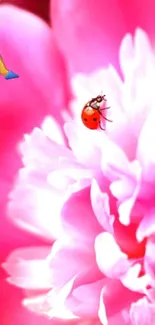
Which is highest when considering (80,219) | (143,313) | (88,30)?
(88,30)

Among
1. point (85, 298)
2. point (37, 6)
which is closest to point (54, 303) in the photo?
point (85, 298)

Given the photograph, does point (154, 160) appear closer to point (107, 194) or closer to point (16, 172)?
point (107, 194)

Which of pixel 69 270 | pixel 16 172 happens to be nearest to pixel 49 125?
pixel 16 172

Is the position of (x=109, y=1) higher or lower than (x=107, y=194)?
higher

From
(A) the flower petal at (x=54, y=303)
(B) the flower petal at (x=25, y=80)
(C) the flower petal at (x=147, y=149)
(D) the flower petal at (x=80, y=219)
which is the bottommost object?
(A) the flower petal at (x=54, y=303)

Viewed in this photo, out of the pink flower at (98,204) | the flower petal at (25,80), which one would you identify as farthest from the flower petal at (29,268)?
the flower petal at (25,80)

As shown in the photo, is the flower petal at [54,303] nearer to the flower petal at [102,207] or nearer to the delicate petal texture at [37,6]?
the flower petal at [102,207]

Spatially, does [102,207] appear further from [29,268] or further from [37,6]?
[37,6]
